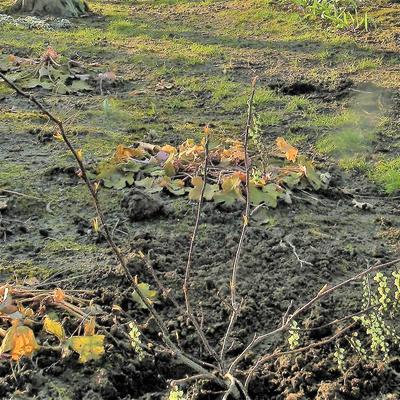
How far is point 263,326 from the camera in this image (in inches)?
127

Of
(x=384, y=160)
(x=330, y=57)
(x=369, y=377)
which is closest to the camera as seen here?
(x=369, y=377)

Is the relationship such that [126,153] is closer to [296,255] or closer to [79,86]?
[296,255]

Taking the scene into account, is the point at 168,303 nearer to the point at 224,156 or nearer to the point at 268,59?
the point at 224,156

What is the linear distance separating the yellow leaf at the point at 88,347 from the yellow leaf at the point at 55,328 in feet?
0.23

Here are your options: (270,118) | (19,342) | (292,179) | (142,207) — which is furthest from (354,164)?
(19,342)

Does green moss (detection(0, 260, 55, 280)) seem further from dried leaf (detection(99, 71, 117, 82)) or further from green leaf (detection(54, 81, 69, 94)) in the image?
dried leaf (detection(99, 71, 117, 82))

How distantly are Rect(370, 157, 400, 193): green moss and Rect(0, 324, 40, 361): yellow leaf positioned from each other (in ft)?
9.28

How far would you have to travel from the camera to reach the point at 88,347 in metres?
2.84

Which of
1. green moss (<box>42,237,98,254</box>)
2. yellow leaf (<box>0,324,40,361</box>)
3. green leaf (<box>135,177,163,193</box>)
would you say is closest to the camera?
yellow leaf (<box>0,324,40,361</box>)

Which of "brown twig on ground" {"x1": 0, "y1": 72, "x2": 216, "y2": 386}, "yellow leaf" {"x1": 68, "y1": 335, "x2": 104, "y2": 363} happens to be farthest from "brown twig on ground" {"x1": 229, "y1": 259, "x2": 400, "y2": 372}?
"yellow leaf" {"x1": 68, "y1": 335, "x2": 104, "y2": 363}

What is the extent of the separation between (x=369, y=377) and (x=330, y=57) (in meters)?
5.12

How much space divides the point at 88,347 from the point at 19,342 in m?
0.27

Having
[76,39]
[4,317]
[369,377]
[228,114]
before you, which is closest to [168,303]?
[4,317]

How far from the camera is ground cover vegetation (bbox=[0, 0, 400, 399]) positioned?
9.21 ft
